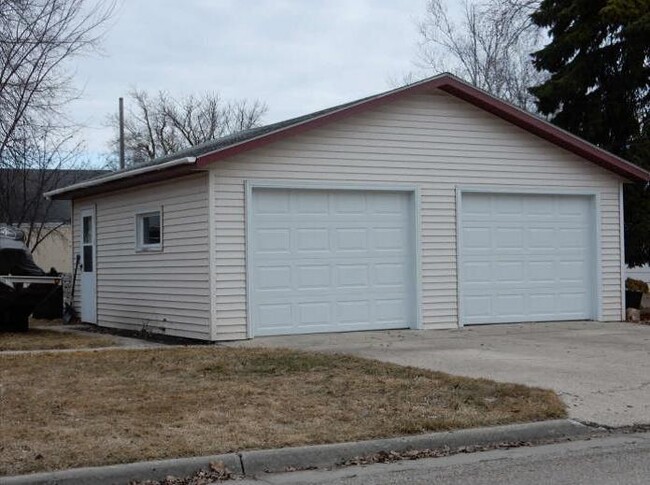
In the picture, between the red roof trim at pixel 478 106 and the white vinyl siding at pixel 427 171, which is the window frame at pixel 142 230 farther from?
the red roof trim at pixel 478 106

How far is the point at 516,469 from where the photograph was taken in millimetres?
6750

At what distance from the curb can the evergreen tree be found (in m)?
13.9

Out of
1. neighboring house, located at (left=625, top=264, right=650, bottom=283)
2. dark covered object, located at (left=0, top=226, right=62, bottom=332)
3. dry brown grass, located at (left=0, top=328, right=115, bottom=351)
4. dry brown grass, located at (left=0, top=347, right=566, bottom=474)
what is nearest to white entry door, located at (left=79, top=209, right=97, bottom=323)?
dark covered object, located at (left=0, top=226, right=62, bottom=332)

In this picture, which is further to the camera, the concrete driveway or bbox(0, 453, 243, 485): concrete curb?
the concrete driveway

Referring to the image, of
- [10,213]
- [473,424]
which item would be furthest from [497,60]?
[473,424]

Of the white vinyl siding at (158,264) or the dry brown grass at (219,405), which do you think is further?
the white vinyl siding at (158,264)

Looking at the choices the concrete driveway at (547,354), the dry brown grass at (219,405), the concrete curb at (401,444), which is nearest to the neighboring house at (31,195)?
the concrete driveway at (547,354)

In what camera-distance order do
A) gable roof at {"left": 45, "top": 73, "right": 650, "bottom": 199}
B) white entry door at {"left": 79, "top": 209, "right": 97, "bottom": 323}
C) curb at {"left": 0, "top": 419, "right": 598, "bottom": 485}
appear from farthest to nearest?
white entry door at {"left": 79, "top": 209, "right": 97, "bottom": 323} < gable roof at {"left": 45, "top": 73, "right": 650, "bottom": 199} < curb at {"left": 0, "top": 419, "right": 598, "bottom": 485}

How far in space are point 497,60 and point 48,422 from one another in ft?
113

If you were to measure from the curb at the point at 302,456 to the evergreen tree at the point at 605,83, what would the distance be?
13915 mm

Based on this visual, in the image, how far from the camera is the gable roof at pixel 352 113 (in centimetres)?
1355

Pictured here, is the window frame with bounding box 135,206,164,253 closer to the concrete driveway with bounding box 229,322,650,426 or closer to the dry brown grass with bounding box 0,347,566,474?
the concrete driveway with bounding box 229,322,650,426

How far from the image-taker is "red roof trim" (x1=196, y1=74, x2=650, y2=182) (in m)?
13.6

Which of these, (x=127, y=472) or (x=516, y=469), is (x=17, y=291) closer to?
(x=127, y=472)
